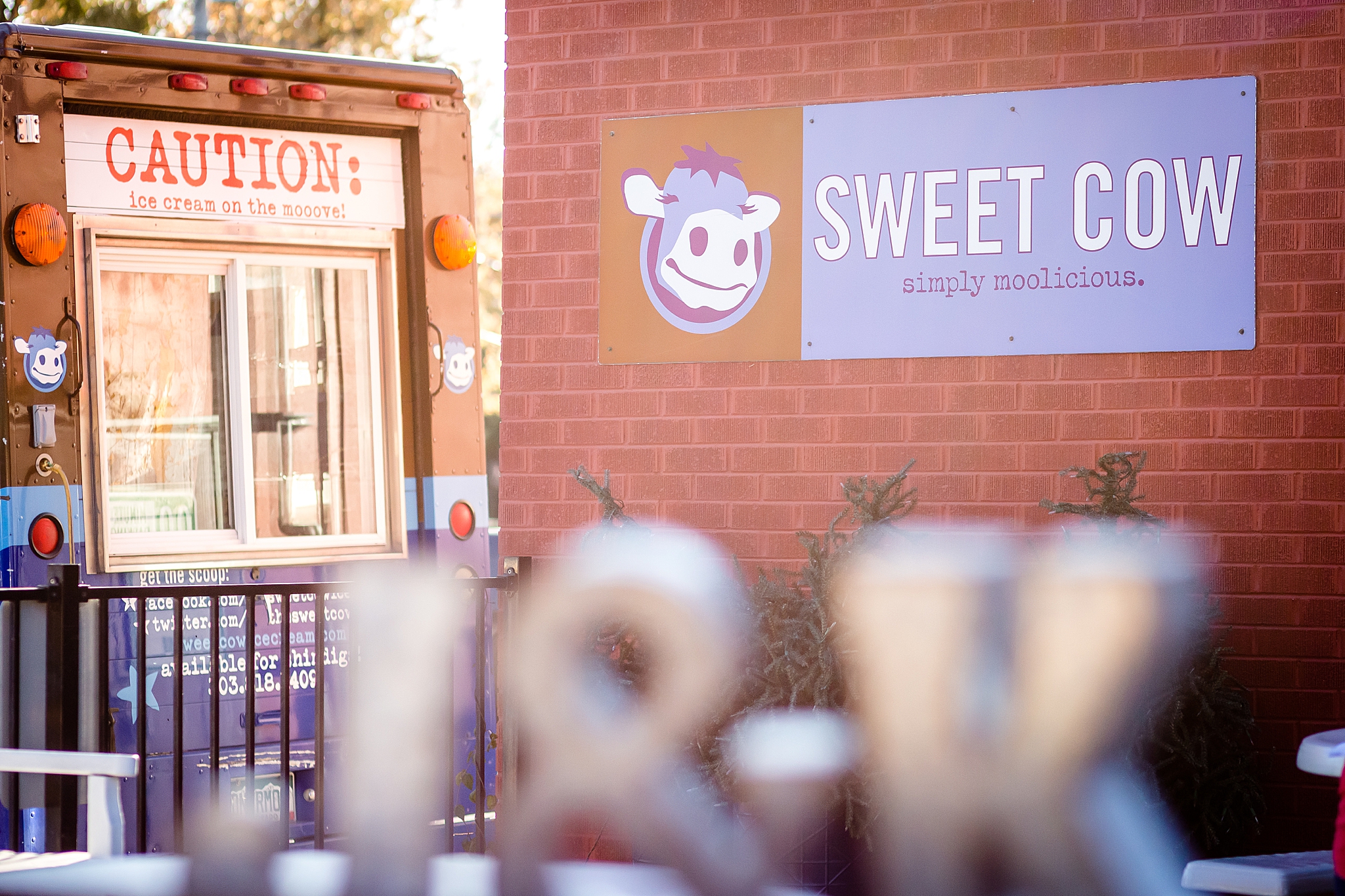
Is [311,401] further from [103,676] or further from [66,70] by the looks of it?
[103,676]

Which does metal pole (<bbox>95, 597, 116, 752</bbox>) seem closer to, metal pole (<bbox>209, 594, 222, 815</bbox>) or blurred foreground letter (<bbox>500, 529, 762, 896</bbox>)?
metal pole (<bbox>209, 594, 222, 815</bbox>)

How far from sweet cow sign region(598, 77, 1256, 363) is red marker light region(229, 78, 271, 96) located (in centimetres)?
155

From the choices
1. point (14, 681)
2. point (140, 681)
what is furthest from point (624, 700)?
point (14, 681)

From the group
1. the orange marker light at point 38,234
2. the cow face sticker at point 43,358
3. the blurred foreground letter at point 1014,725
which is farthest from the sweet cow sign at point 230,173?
the blurred foreground letter at point 1014,725

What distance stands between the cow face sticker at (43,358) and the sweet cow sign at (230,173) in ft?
1.70

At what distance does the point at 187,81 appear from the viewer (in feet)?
17.3

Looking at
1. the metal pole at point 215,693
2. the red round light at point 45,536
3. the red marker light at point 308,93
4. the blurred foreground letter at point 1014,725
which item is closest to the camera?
the blurred foreground letter at point 1014,725

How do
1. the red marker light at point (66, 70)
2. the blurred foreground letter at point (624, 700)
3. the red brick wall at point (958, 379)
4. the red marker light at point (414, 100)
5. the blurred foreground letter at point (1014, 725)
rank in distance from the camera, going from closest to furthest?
the blurred foreground letter at point (1014, 725), the blurred foreground letter at point (624, 700), the red brick wall at point (958, 379), the red marker light at point (66, 70), the red marker light at point (414, 100)

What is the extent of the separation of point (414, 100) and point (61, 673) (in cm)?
297

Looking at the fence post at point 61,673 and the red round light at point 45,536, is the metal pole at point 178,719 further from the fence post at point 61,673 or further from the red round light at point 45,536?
the red round light at point 45,536

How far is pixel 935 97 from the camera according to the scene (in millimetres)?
4637

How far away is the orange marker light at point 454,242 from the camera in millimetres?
5836

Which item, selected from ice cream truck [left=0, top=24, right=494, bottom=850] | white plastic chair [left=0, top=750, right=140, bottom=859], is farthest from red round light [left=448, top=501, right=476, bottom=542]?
white plastic chair [left=0, top=750, right=140, bottom=859]

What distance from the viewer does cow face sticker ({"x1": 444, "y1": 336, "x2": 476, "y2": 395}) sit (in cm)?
588
